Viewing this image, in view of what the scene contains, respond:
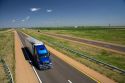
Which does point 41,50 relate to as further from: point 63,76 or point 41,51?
point 63,76

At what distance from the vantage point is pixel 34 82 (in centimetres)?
2062

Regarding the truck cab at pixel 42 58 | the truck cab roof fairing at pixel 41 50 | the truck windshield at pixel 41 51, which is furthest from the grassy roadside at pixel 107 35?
the truck cab at pixel 42 58

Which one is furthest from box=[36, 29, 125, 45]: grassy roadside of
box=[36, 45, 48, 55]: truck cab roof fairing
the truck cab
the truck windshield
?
the truck cab

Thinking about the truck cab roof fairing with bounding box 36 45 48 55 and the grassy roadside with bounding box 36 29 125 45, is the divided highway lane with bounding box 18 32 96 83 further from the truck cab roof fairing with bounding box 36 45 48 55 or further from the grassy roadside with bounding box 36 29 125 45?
the grassy roadside with bounding box 36 29 125 45

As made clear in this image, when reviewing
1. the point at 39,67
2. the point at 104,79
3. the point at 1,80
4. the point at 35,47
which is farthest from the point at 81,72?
the point at 1,80

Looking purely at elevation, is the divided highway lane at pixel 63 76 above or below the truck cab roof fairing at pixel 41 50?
below

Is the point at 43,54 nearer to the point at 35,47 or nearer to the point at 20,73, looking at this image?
the point at 35,47

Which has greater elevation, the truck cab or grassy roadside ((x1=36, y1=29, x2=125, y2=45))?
the truck cab

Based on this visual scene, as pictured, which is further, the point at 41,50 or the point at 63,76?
the point at 41,50

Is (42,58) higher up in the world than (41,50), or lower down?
lower down

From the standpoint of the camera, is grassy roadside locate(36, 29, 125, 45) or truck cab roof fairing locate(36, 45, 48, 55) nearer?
truck cab roof fairing locate(36, 45, 48, 55)

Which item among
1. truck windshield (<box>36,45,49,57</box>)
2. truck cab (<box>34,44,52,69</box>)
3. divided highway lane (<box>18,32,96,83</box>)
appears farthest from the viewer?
truck windshield (<box>36,45,49,57</box>)

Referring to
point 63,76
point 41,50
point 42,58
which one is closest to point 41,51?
point 41,50

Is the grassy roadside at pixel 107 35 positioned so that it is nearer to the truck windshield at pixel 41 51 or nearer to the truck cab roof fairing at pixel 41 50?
the truck cab roof fairing at pixel 41 50
